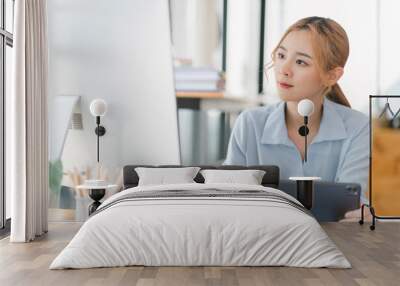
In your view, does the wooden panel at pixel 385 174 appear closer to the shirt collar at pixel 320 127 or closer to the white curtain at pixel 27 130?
the shirt collar at pixel 320 127

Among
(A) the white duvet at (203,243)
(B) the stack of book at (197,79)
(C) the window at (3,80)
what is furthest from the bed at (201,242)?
(B) the stack of book at (197,79)

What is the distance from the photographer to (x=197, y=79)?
730cm

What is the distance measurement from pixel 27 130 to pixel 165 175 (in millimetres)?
1604

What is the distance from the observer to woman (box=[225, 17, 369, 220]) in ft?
23.5

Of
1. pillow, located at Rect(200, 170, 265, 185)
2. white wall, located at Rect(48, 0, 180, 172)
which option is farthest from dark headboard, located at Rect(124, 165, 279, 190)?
white wall, located at Rect(48, 0, 180, 172)

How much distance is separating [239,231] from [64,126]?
3.55 m

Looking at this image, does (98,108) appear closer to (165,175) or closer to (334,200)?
(165,175)

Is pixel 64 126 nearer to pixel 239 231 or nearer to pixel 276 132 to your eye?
pixel 276 132

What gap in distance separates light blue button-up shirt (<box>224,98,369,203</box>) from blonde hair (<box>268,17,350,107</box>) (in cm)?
12

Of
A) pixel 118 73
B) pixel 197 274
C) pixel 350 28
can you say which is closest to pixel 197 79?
pixel 118 73

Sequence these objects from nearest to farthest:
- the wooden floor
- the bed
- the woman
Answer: the wooden floor
the bed
the woman

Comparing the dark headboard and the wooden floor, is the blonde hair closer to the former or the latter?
the dark headboard

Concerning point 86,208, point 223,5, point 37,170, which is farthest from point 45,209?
point 223,5

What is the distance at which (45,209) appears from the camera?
6328 millimetres
